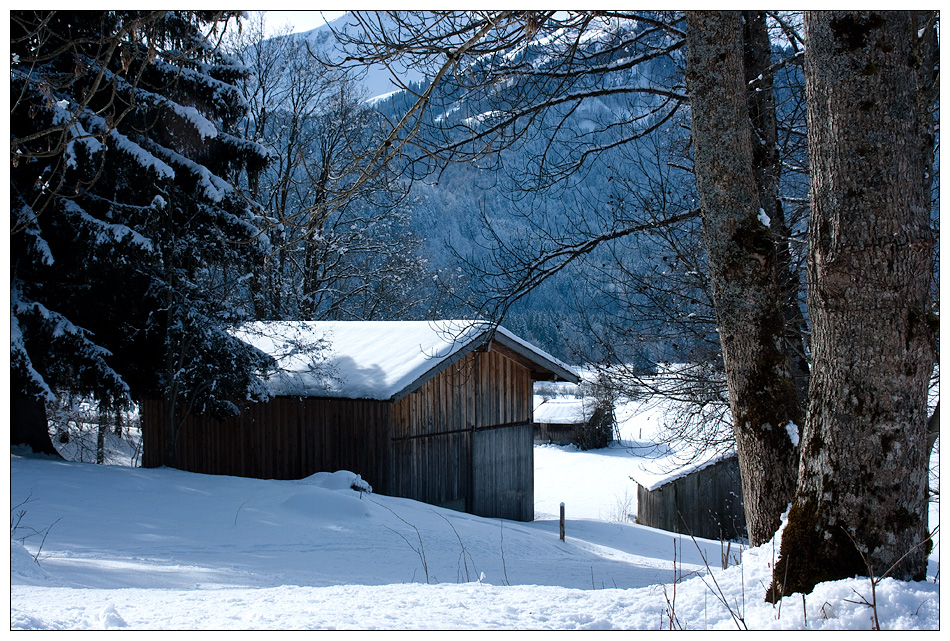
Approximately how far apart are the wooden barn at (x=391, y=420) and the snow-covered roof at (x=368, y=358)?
0.03 m

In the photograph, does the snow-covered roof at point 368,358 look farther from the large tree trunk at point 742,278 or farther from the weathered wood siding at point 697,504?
the large tree trunk at point 742,278

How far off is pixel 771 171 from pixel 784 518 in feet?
13.5

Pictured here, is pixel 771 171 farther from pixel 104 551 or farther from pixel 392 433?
pixel 392 433

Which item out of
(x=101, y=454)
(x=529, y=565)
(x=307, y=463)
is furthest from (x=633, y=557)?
(x=101, y=454)

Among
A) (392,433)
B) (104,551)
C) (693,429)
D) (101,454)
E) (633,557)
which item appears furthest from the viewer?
(101,454)

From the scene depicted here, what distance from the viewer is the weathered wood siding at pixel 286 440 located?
41.0 feet

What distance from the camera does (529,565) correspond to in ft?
23.1

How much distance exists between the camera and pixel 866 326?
2.76 m

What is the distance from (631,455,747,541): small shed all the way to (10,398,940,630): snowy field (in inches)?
210

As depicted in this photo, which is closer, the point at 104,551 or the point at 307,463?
the point at 104,551

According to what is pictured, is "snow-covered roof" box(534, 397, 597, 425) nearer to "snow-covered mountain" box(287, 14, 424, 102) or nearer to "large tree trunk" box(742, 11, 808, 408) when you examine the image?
"large tree trunk" box(742, 11, 808, 408)

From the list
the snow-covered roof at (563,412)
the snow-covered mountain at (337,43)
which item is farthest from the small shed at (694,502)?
the snow-covered roof at (563,412)

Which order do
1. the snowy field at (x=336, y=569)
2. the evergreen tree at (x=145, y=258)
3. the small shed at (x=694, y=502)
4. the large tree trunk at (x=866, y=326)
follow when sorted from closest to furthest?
the large tree trunk at (x=866, y=326)
the snowy field at (x=336, y=569)
the evergreen tree at (x=145, y=258)
the small shed at (x=694, y=502)

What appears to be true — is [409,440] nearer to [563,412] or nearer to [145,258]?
[145,258]
